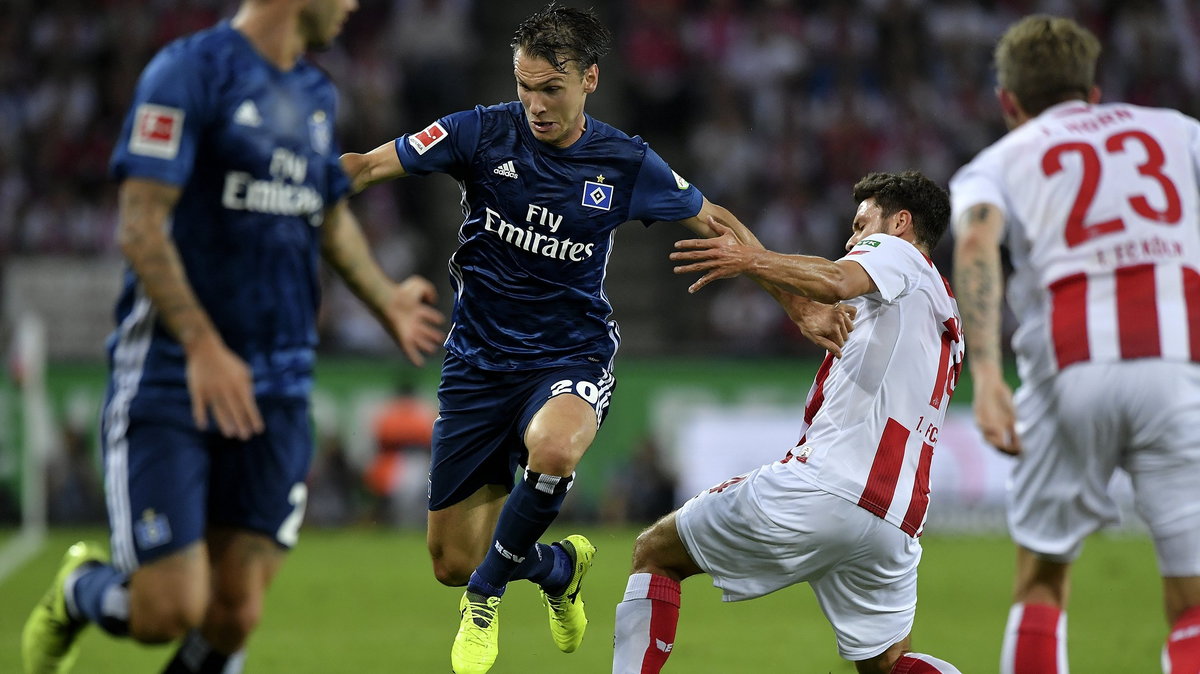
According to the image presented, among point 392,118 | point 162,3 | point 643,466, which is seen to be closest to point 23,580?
point 643,466

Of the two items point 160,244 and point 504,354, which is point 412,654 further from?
point 160,244

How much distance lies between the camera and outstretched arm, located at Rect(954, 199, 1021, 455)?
4.46m

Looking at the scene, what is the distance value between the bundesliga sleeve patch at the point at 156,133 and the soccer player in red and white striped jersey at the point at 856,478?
196cm

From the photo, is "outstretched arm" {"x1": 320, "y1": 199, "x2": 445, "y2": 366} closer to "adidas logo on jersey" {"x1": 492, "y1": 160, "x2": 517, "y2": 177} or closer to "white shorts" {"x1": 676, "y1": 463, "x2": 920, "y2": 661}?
"white shorts" {"x1": 676, "y1": 463, "x2": 920, "y2": 661}

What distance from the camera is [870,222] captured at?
5.64m

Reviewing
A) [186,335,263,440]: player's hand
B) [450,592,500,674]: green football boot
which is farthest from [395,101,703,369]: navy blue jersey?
[186,335,263,440]: player's hand

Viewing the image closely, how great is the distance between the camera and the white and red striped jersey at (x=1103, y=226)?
15.2 feet

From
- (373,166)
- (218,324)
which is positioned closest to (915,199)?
(373,166)

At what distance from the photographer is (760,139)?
1911 cm

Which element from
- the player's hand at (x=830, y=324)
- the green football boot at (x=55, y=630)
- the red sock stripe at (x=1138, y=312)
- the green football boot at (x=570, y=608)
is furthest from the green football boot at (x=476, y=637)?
the red sock stripe at (x=1138, y=312)

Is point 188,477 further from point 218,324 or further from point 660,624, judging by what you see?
point 660,624

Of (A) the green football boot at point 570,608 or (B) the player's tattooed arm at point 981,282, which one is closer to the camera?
(B) the player's tattooed arm at point 981,282

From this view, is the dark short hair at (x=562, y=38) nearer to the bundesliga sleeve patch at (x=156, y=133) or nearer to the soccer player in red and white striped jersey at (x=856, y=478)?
the soccer player in red and white striped jersey at (x=856, y=478)

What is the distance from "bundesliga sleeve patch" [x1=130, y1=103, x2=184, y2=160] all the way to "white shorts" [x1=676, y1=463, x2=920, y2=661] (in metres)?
2.42
